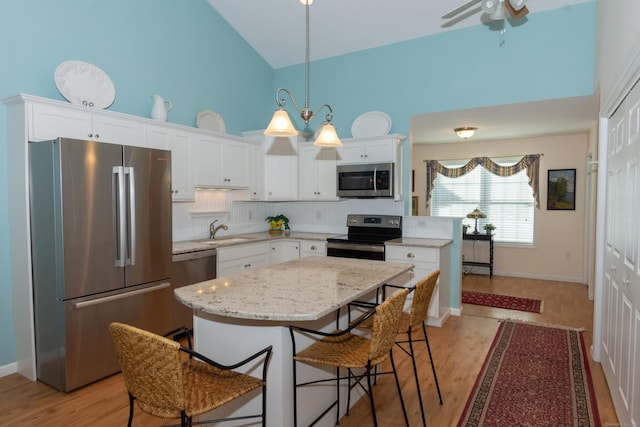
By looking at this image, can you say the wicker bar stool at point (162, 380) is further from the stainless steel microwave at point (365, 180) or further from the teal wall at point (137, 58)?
the stainless steel microwave at point (365, 180)

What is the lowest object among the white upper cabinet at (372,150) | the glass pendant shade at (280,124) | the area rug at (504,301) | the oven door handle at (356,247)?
the area rug at (504,301)

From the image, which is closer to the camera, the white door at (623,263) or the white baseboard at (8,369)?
the white door at (623,263)

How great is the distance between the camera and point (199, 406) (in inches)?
62.1

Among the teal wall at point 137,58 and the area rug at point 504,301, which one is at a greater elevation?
the teal wall at point 137,58

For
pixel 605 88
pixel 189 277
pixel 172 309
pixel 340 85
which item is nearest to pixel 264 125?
pixel 340 85

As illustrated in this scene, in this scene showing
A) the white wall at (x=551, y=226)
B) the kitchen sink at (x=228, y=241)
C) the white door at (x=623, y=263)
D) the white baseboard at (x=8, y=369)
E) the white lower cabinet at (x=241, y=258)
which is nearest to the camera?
the white door at (x=623, y=263)

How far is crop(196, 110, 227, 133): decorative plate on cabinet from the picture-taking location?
15.0ft

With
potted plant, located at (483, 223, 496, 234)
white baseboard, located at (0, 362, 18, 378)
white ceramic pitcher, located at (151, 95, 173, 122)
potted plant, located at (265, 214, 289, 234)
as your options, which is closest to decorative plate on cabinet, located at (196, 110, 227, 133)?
white ceramic pitcher, located at (151, 95, 173, 122)

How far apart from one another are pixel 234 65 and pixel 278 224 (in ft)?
7.10

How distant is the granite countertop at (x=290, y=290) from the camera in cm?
175

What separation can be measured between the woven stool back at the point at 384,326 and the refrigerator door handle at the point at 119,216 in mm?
2099

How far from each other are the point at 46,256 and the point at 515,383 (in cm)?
352

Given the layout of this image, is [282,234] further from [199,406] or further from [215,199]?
[199,406]

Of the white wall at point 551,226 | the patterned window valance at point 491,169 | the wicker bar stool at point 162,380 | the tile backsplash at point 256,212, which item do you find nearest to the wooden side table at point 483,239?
the white wall at point 551,226
